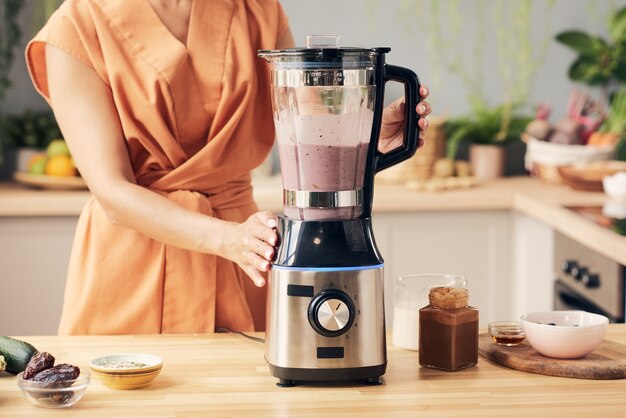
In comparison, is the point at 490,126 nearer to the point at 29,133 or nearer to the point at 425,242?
the point at 425,242

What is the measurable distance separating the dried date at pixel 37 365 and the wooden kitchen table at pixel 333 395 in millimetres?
39

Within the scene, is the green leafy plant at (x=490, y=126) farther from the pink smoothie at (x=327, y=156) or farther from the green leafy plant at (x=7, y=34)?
the pink smoothie at (x=327, y=156)

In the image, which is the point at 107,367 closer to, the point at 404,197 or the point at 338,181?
the point at 338,181

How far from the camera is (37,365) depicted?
4.33 ft

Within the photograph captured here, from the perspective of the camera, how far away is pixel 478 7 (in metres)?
3.73

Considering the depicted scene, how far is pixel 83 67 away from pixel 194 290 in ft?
1.45

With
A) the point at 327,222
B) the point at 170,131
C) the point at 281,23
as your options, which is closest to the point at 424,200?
the point at 281,23

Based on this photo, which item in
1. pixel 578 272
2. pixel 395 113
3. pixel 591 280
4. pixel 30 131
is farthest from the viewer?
pixel 30 131

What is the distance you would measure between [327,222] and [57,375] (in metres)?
0.39

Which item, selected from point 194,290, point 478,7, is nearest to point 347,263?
point 194,290

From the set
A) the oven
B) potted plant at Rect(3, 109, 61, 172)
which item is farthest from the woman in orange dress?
potted plant at Rect(3, 109, 61, 172)

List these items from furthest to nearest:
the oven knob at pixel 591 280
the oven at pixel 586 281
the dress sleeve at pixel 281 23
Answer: the oven knob at pixel 591 280, the oven at pixel 586 281, the dress sleeve at pixel 281 23

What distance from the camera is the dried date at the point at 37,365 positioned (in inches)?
51.6

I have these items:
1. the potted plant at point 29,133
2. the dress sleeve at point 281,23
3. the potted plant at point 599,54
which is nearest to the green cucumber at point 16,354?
the dress sleeve at point 281,23
